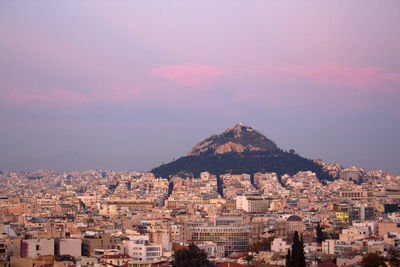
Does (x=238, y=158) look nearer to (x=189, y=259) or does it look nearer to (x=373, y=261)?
(x=189, y=259)

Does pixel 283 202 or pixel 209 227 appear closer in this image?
pixel 209 227

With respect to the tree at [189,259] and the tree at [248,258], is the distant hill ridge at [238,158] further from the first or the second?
the tree at [189,259]

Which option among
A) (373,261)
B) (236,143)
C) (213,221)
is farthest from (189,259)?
(236,143)

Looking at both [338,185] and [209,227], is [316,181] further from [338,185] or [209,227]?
[209,227]

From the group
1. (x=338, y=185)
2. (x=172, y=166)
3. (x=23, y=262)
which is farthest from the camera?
(x=172, y=166)

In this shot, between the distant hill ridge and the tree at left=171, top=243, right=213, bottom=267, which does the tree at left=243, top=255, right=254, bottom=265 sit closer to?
the tree at left=171, top=243, right=213, bottom=267

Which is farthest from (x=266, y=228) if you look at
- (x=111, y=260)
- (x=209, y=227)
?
(x=111, y=260)
